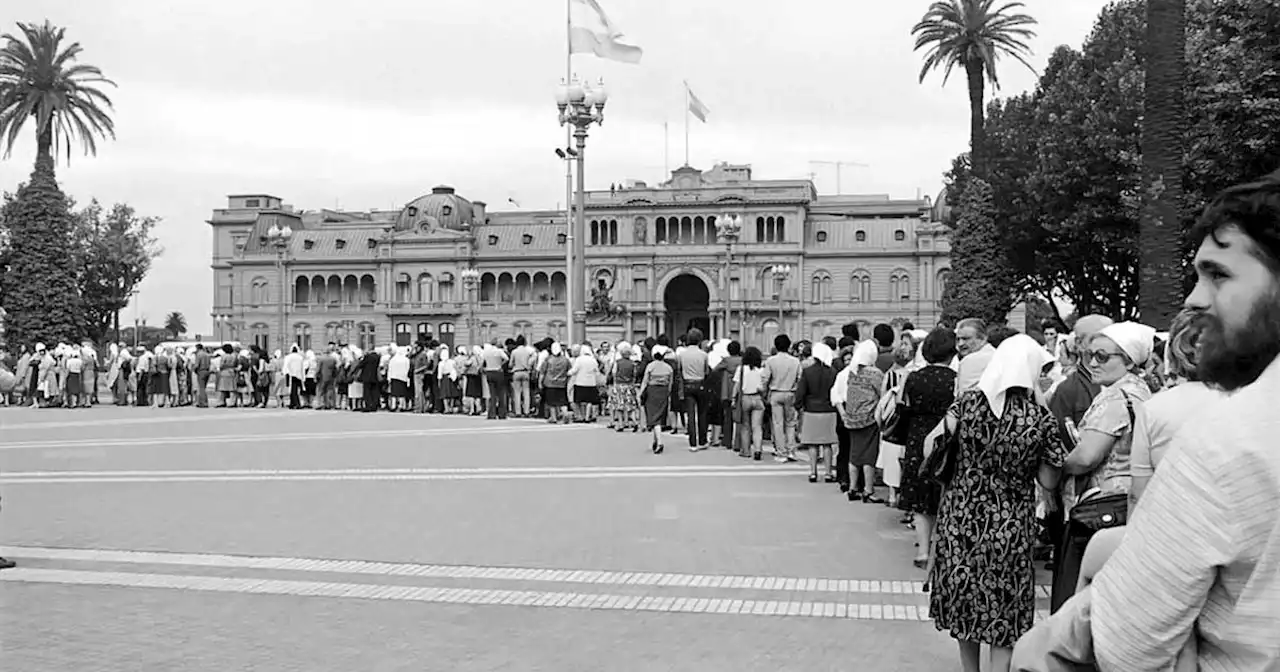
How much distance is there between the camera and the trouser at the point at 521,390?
26.4 metres

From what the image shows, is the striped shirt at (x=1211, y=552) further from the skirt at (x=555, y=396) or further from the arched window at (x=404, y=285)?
the arched window at (x=404, y=285)

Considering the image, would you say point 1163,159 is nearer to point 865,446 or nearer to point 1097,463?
point 865,446

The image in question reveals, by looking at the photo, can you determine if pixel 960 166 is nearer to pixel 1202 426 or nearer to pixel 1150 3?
pixel 1150 3

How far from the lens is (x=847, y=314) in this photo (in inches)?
3159

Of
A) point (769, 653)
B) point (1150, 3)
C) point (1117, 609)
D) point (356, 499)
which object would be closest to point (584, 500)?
point (356, 499)

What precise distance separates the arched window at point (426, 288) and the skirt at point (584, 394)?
62.4 metres

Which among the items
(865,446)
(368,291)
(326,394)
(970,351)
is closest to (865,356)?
(865,446)

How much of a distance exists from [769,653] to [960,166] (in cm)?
4219

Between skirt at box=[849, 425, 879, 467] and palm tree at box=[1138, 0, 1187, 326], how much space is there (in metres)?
4.60

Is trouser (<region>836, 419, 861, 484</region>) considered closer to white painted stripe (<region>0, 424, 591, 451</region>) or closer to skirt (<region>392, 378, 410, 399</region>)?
white painted stripe (<region>0, 424, 591, 451</region>)

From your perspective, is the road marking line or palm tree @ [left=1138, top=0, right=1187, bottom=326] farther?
palm tree @ [left=1138, top=0, right=1187, bottom=326]

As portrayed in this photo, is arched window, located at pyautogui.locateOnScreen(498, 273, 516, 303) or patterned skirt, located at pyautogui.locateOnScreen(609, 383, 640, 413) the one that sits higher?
arched window, located at pyautogui.locateOnScreen(498, 273, 516, 303)

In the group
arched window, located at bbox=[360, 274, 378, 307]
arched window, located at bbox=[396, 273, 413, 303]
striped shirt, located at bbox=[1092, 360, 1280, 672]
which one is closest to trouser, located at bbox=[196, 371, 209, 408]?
striped shirt, located at bbox=[1092, 360, 1280, 672]

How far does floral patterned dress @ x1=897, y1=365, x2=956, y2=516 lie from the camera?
8.15 meters
